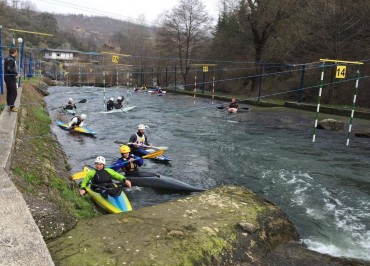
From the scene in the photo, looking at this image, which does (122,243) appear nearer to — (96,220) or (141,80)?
(96,220)

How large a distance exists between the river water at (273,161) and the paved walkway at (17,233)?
3364mm

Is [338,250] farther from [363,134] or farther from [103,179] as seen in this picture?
[363,134]

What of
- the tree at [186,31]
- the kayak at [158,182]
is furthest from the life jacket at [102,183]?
the tree at [186,31]

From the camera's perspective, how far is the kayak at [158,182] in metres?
8.76

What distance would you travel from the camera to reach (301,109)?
21.4 m

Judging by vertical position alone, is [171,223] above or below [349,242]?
above

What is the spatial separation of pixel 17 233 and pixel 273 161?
8.83 metres

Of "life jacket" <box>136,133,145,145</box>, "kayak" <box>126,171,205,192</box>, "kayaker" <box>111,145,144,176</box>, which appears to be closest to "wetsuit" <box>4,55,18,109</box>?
"kayaker" <box>111,145,144,176</box>

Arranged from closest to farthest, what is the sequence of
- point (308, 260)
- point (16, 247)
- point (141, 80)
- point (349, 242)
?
point (16, 247) < point (308, 260) < point (349, 242) < point (141, 80)

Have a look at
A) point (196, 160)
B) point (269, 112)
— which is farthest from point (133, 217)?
point (269, 112)

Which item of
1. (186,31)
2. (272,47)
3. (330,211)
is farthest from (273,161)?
(186,31)

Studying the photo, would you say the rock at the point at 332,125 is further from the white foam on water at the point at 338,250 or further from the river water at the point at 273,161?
the white foam on water at the point at 338,250

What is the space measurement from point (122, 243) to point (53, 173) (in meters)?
3.73

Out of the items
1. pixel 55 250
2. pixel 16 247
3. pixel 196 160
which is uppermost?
Result: pixel 16 247
